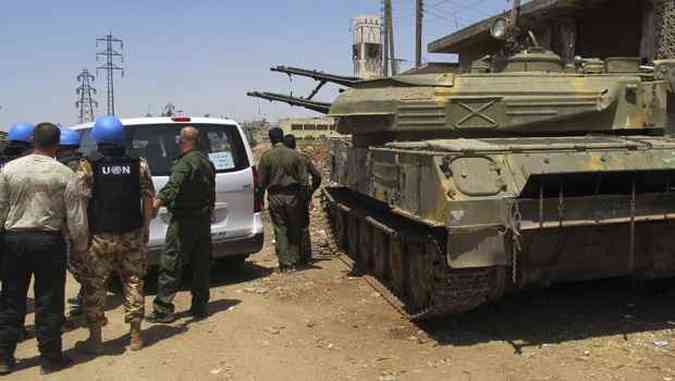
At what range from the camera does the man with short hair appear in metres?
4.80

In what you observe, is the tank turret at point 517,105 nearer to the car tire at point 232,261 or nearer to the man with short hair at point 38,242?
the car tire at point 232,261

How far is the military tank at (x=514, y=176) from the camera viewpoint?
4.89 m

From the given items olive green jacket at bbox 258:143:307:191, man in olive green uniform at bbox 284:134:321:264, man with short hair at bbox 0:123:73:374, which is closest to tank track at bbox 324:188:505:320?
man in olive green uniform at bbox 284:134:321:264

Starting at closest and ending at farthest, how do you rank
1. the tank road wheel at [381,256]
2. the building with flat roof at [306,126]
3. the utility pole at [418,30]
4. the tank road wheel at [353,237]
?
the tank road wheel at [381,256] → the tank road wheel at [353,237] → the utility pole at [418,30] → the building with flat roof at [306,126]

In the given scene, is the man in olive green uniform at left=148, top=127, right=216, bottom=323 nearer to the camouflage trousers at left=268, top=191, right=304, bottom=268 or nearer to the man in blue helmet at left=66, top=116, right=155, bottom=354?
the man in blue helmet at left=66, top=116, right=155, bottom=354

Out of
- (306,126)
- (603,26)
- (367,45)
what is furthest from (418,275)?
(367,45)

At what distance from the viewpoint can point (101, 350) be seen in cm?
530

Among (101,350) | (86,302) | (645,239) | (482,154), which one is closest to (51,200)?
(86,302)

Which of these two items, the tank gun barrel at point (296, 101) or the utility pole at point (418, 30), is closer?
the tank gun barrel at point (296, 101)

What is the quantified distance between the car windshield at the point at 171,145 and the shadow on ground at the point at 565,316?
279 cm

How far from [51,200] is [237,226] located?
104 inches

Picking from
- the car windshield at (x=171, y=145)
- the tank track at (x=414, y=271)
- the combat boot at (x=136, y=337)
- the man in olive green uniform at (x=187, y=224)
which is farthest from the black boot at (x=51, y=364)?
the tank track at (x=414, y=271)

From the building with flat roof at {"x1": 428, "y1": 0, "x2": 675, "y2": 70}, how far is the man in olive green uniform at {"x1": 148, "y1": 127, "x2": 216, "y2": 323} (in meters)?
8.46

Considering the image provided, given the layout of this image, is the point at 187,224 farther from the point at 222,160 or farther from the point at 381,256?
→ the point at 381,256
